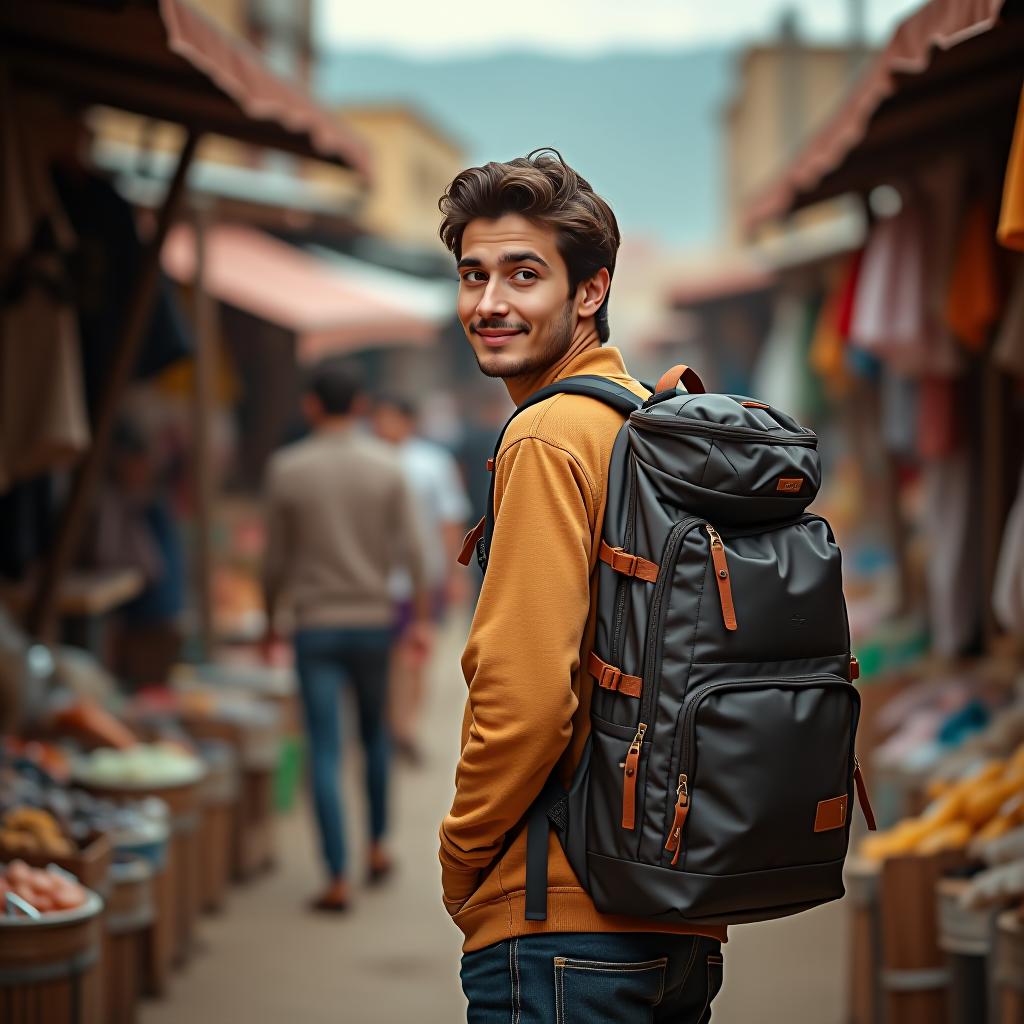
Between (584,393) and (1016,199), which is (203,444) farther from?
(584,393)

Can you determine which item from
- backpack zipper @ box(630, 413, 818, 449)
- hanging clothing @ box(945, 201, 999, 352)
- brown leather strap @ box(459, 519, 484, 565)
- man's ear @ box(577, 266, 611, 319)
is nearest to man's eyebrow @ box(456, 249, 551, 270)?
man's ear @ box(577, 266, 611, 319)

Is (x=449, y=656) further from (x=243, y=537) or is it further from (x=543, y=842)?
(x=543, y=842)

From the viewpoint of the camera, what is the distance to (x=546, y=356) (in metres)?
2.60

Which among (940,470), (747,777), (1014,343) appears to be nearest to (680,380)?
(747,777)

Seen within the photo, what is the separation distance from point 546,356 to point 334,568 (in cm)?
407

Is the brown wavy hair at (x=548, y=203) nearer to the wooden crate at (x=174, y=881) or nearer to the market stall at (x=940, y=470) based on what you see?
the market stall at (x=940, y=470)

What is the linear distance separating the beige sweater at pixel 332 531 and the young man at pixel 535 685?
4.07 metres

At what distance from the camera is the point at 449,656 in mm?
16047

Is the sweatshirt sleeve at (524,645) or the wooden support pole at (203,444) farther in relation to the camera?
the wooden support pole at (203,444)

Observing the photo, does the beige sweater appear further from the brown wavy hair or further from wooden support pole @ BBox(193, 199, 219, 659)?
the brown wavy hair

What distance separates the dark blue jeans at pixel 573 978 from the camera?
2.37 metres

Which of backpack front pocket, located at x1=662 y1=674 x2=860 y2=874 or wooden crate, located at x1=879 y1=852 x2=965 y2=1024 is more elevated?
backpack front pocket, located at x1=662 y1=674 x2=860 y2=874

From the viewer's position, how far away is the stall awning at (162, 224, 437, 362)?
11.8 metres

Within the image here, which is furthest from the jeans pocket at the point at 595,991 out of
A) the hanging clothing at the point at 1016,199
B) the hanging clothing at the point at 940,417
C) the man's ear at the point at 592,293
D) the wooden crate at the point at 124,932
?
the hanging clothing at the point at 940,417
